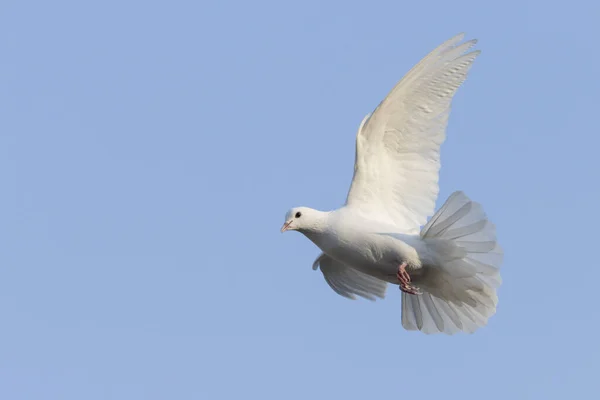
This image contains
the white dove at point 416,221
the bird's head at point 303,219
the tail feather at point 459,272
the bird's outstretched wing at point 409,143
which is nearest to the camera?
the tail feather at point 459,272

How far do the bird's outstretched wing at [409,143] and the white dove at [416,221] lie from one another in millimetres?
13


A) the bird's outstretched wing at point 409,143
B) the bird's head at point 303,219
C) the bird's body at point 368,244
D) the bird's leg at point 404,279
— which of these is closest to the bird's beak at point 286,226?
the bird's head at point 303,219

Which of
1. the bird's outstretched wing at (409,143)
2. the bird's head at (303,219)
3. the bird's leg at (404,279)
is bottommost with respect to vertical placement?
the bird's leg at (404,279)

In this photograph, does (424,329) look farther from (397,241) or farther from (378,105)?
(378,105)

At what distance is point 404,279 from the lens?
1561 centimetres

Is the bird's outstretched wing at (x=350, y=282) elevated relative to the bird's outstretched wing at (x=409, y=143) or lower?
lower

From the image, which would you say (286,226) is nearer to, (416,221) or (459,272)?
(416,221)

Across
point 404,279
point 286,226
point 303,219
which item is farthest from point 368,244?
point 286,226

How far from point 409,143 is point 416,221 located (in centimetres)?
105

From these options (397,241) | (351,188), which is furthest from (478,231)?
(351,188)

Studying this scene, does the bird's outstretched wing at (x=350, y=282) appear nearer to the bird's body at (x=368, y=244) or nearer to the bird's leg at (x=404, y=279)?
the bird's body at (x=368, y=244)

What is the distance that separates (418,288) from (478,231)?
1431mm

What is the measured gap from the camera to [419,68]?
53.7ft

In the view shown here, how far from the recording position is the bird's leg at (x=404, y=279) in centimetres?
1557
